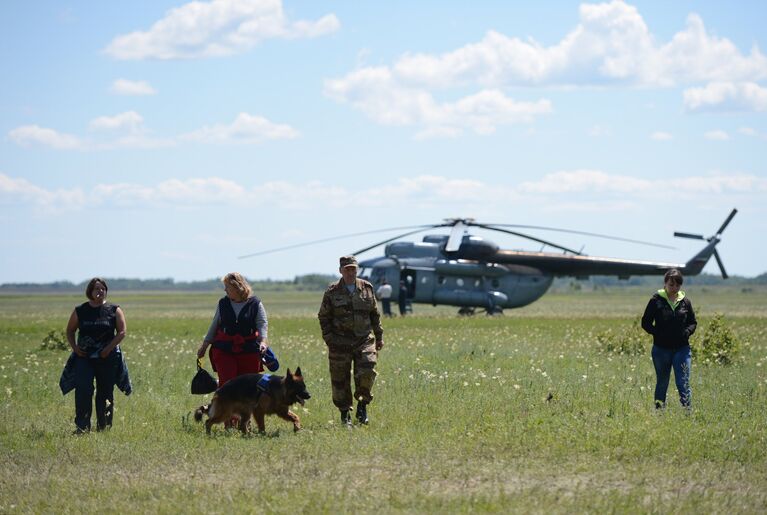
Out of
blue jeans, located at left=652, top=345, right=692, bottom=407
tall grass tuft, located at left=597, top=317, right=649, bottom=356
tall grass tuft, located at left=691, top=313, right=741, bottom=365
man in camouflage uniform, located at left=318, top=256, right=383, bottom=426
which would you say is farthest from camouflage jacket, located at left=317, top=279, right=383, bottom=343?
tall grass tuft, located at left=597, top=317, right=649, bottom=356

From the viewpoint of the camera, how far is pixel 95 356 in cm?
1312

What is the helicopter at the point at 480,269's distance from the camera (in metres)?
40.4

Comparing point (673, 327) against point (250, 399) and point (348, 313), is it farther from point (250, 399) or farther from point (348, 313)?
point (250, 399)

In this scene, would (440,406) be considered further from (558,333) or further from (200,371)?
(558,333)

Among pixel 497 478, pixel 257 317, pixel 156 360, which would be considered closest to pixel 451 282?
pixel 156 360

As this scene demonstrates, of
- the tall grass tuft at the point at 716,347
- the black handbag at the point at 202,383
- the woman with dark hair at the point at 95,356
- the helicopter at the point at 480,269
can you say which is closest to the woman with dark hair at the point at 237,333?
the black handbag at the point at 202,383

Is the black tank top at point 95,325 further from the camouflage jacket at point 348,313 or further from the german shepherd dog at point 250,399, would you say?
the camouflage jacket at point 348,313

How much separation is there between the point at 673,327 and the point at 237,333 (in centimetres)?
518

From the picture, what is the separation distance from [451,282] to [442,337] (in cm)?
1397

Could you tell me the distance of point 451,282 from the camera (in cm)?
4091

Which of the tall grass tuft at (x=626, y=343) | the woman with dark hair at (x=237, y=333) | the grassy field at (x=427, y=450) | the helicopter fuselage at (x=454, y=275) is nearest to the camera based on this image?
the grassy field at (x=427, y=450)

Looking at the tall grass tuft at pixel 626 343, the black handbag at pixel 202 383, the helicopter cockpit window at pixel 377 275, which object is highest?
the helicopter cockpit window at pixel 377 275

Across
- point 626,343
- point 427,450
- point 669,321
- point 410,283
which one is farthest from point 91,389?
point 410,283

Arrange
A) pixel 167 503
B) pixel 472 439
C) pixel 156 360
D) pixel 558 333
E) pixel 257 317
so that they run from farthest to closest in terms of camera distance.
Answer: pixel 558 333 < pixel 156 360 < pixel 257 317 < pixel 472 439 < pixel 167 503
